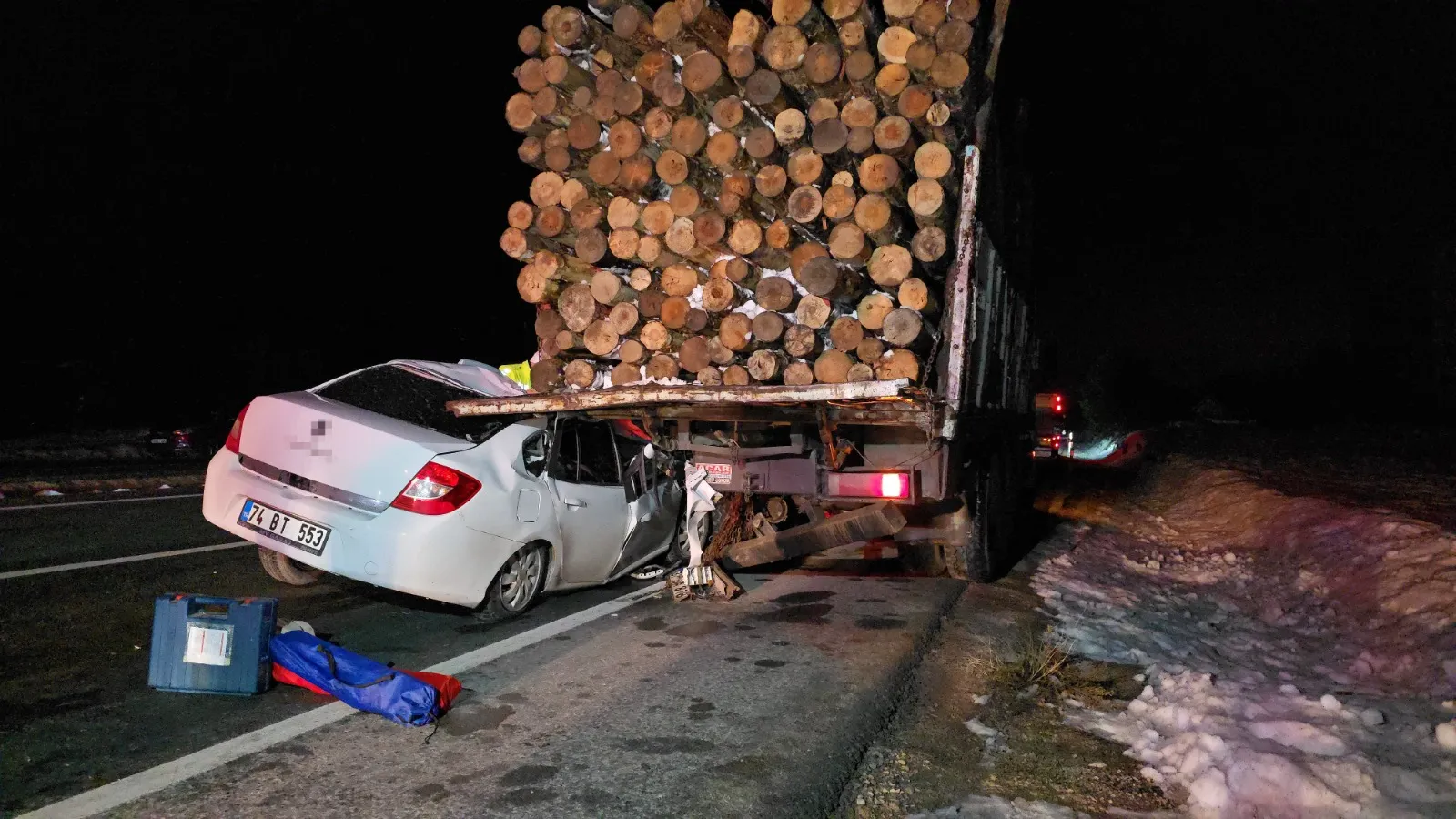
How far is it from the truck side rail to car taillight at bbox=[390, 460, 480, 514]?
0.84 meters

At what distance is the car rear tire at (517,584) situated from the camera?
519cm

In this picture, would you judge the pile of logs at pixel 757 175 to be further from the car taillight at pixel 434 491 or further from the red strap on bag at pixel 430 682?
the red strap on bag at pixel 430 682

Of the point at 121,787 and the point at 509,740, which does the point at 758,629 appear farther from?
the point at 121,787

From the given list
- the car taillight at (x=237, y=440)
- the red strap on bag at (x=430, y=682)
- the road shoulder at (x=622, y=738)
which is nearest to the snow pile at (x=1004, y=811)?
the road shoulder at (x=622, y=738)

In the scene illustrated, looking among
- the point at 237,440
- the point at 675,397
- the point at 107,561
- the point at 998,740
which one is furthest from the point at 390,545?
the point at 107,561

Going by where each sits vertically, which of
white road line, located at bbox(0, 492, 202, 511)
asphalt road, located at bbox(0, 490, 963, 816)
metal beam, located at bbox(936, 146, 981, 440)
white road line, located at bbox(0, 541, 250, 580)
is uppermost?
metal beam, located at bbox(936, 146, 981, 440)

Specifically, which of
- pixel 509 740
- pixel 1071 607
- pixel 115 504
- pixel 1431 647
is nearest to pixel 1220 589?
pixel 1071 607

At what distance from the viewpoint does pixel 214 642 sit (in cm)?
372

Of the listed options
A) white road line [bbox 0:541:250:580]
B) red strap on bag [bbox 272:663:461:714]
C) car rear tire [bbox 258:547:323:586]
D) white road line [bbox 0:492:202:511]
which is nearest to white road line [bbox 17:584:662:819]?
red strap on bag [bbox 272:663:461:714]

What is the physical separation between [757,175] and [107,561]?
558 centimetres

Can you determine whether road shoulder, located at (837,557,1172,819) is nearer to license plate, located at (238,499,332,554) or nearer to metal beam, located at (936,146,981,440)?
metal beam, located at (936,146,981,440)

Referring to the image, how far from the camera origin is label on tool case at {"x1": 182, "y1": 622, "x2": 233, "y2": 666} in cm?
371

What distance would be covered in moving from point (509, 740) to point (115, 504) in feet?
27.8

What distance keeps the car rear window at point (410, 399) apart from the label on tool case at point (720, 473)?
1.40 metres
